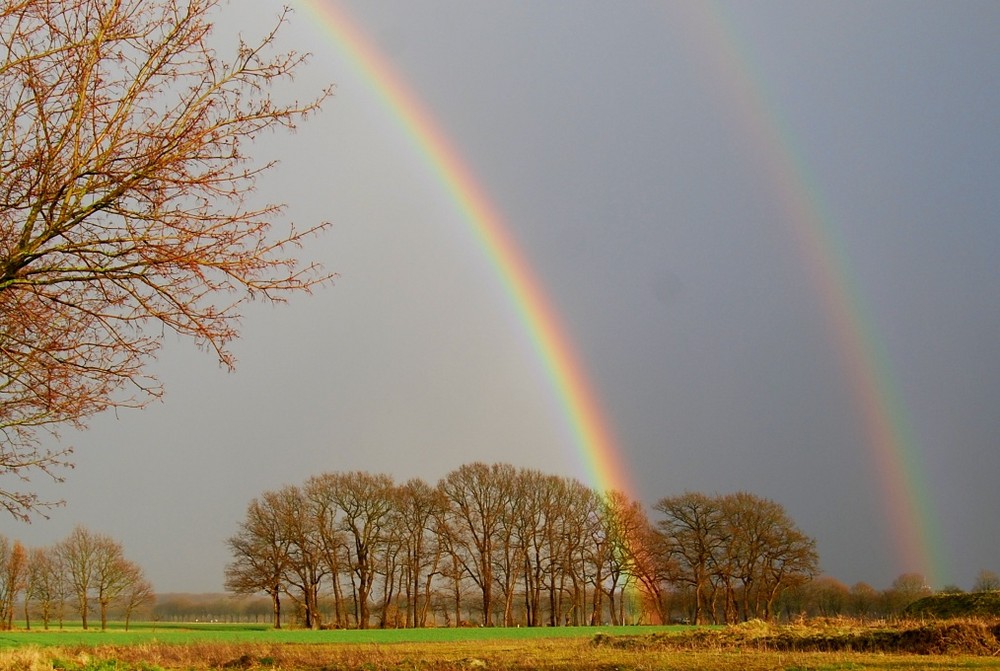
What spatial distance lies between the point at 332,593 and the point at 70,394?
74.9 metres

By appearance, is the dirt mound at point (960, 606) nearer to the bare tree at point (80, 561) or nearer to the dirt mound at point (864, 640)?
the dirt mound at point (864, 640)

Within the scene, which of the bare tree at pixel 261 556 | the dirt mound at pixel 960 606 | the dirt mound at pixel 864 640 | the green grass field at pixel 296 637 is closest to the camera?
the dirt mound at pixel 864 640

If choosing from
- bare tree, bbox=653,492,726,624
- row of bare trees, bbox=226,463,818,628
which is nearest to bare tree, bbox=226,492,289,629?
A: row of bare trees, bbox=226,463,818,628

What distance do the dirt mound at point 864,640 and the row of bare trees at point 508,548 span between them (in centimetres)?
5013

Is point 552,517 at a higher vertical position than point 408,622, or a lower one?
higher

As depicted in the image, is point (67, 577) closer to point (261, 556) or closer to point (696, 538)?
point (261, 556)

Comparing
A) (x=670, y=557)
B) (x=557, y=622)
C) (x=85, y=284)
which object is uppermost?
(x=85, y=284)

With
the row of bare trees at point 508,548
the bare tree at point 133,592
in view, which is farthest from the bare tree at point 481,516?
the bare tree at point 133,592

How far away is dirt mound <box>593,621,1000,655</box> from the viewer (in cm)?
2311

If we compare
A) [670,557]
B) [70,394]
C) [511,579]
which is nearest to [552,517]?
[511,579]

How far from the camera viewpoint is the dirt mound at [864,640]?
75.8 ft

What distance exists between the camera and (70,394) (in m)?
7.31

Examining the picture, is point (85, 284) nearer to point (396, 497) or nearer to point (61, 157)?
point (61, 157)

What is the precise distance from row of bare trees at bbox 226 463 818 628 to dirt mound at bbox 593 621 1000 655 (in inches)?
1974
